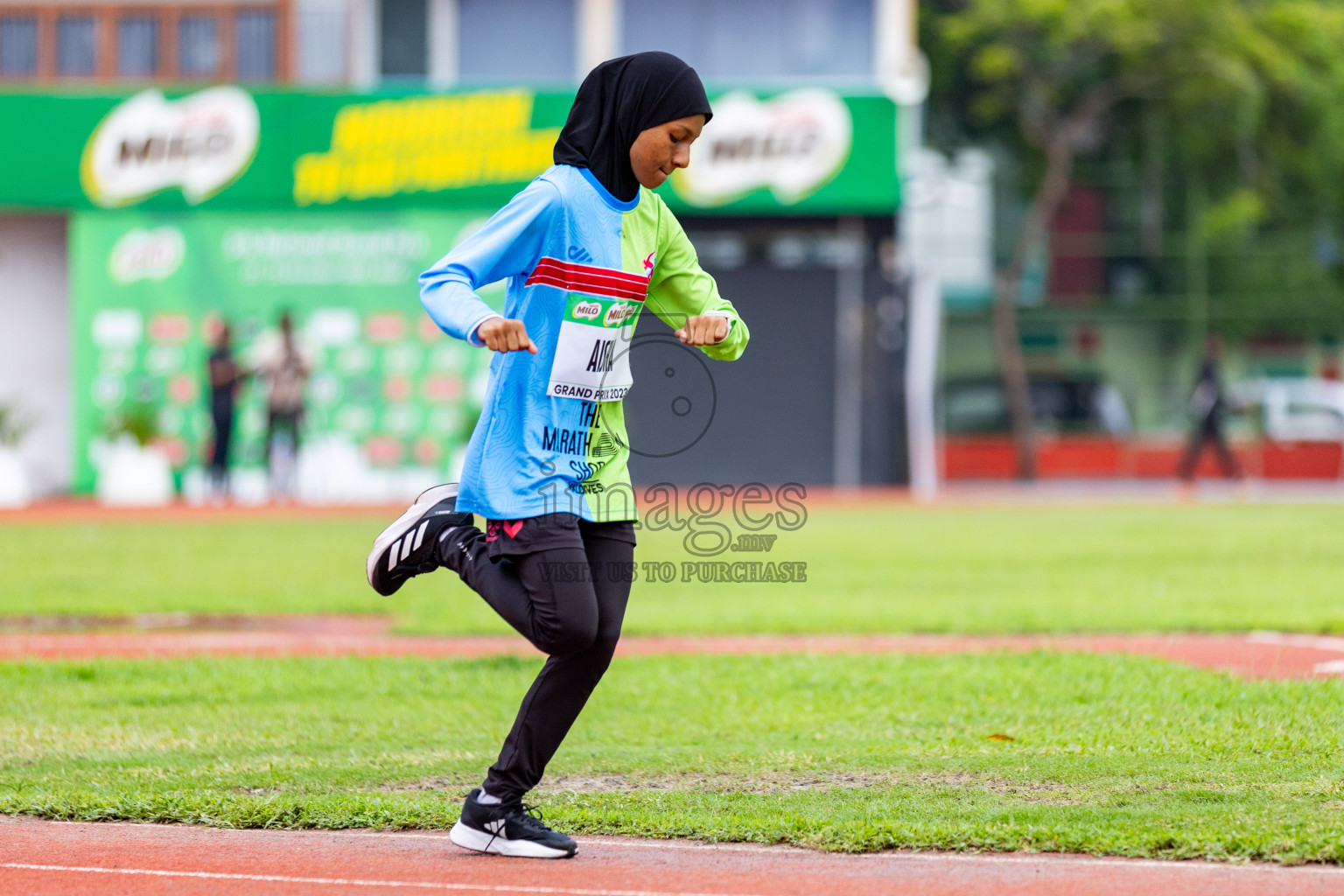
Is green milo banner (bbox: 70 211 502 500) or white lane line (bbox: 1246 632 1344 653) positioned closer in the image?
white lane line (bbox: 1246 632 1344 653)

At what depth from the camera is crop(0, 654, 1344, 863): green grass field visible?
4.75 metres

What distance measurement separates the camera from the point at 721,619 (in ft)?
33.2

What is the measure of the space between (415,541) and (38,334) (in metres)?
22.5

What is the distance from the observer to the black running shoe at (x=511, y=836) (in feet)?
14.8

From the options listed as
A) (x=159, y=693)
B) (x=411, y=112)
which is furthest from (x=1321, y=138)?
(x=159, y=693)

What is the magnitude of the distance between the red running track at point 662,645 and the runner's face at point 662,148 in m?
4.50

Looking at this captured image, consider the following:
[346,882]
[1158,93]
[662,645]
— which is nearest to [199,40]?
[1158,93]

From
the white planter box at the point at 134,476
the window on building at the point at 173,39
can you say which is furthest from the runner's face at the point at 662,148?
the window on building at the point at 173,39

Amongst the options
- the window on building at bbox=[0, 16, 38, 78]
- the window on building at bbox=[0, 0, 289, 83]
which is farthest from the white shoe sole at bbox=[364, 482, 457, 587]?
the window on building at bbox=[0, 16, 38, 78]

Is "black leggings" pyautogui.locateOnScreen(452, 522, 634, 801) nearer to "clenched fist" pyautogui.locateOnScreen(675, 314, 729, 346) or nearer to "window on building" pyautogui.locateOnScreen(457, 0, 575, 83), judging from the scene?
"clenched fist" pyautogui.locateOnScreen(675, 314, 729, 346)

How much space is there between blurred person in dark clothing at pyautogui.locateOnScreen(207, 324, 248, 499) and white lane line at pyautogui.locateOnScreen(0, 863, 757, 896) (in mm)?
18617

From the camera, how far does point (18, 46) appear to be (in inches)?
1029

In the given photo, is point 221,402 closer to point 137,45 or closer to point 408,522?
point 137,45

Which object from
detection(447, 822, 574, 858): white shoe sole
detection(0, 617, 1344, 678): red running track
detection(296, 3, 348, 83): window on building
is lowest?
detection(0, 617, 1344, 678): red running track
